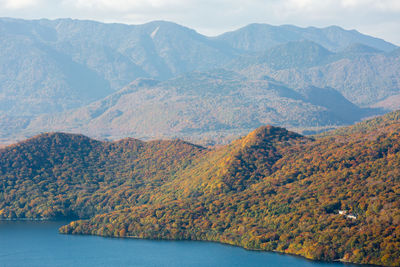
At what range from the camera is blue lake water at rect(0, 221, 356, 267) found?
439ft

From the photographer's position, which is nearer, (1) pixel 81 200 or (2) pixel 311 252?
(2) pixel 311 252

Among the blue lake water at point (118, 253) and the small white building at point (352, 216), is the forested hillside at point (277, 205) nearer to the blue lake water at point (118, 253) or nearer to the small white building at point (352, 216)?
the small white building at point (352, 216)

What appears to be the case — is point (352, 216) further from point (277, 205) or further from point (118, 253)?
point (118, 253)

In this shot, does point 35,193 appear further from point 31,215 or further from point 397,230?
point 397,230

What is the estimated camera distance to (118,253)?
145m

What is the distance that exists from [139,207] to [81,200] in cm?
2395

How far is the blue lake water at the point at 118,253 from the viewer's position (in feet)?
439

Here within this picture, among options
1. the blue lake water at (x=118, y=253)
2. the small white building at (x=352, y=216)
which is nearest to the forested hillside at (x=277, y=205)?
the small white building at (x=352, y=216)

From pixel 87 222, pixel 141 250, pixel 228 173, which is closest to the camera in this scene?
pixel 141 250

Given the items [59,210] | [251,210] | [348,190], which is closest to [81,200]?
[59,210]

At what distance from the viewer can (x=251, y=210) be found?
15838 cm

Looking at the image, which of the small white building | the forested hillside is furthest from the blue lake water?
the small white building

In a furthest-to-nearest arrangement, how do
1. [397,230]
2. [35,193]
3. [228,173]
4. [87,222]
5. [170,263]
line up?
[35,193] < [228,173] < [87,222] < [170,263] < [397,230]

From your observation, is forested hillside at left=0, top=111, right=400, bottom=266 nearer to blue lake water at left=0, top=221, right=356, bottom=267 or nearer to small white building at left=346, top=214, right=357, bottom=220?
small white building at left=346, top=214, right=357, bottom=220
